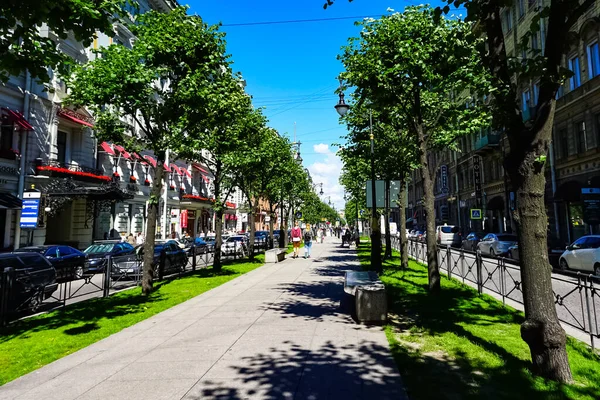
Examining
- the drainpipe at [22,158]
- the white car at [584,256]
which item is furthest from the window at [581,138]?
the drainpipe at [22,158]

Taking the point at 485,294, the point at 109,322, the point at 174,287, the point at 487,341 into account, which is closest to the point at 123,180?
the point at 174,287

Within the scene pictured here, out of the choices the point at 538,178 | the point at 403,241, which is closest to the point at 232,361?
the point at 538,178

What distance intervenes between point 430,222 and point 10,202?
800 inches

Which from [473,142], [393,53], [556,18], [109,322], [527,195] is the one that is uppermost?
[473,142]

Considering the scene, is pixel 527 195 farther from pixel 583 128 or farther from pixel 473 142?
pixel 473 142

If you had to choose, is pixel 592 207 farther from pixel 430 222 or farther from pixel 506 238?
pixel 430 222

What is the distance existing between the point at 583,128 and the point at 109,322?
28311 mm

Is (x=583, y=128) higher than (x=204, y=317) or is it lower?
higher

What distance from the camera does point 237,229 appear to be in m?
62.7

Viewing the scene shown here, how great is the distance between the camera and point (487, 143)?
36812mm

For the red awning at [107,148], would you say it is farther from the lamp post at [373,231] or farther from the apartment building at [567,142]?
the apartment building at [567,142]

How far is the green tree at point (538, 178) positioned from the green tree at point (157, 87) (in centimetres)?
926

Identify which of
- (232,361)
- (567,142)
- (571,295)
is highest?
(567,142)

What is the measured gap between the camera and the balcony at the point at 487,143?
1437 inches
